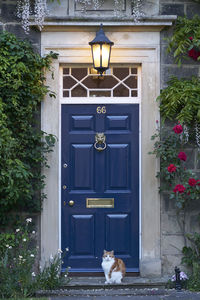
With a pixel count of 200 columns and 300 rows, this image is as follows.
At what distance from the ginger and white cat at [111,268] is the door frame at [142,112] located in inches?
16.3

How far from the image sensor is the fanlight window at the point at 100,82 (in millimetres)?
8055

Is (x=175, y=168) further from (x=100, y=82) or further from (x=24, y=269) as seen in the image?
(x=24, y=269)

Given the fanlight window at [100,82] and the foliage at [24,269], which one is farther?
the fanlight window at [100,82]

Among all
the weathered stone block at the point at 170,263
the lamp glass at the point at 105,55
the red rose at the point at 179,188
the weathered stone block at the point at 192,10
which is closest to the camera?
the red rose at the point at 179,188

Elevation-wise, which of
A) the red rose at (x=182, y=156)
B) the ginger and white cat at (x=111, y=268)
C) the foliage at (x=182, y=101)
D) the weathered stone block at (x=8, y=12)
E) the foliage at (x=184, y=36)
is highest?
the weathered stone block at (x=8, y=12)

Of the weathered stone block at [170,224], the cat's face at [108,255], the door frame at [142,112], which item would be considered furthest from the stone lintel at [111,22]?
the cat's face at [108,255]

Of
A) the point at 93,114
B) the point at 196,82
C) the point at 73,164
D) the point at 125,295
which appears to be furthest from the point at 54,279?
the point at 196,82

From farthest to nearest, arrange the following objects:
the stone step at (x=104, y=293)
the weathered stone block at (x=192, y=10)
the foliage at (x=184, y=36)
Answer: the weathered stone block at (x=192, y=10) < the foliage at (x=184, y=36) < the stone step at (x=104, y=293)

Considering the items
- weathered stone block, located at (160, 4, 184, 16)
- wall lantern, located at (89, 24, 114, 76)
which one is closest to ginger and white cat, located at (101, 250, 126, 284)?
wall lantern, located at (89, 24, 114, 76)

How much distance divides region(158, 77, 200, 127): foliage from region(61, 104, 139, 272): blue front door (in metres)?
0.45

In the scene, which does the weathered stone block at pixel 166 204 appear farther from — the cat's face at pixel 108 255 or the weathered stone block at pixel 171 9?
the weathered stone block at pixel 171 9

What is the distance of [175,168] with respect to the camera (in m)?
7.56

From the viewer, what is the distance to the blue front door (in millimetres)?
7977

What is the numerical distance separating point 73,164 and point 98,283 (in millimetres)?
1586
